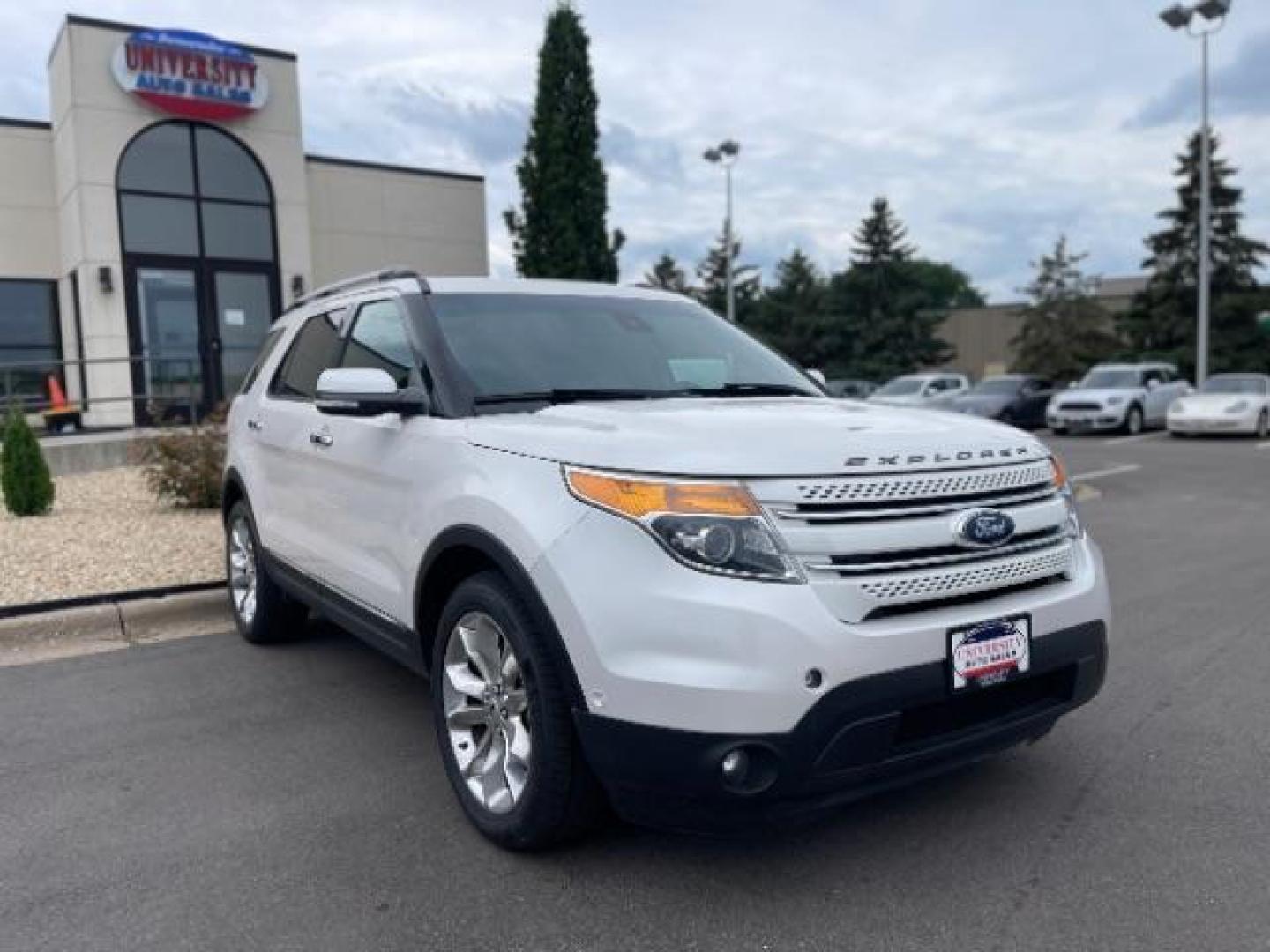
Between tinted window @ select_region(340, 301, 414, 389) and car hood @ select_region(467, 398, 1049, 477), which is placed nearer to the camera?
car hood @ select_region(467, 398, 1049, 477)

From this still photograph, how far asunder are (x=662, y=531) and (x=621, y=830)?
116 cm

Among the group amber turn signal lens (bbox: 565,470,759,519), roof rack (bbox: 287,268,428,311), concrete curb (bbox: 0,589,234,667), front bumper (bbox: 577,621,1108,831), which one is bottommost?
concrete curb (bbox: 0,589,234,667)

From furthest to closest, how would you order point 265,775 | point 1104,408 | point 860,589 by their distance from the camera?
point 1104,408, point 265,775, point 860,589

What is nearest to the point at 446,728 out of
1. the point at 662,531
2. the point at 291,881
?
the point at 291,881

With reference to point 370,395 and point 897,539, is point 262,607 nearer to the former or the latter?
point 370,395

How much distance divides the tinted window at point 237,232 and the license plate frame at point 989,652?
17.5 m

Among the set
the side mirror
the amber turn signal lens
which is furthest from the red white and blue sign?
the amber turn signal lens

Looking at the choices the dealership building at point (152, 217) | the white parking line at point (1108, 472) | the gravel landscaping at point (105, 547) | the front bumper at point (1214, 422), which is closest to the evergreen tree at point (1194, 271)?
the front bumper at point (1214, 422)

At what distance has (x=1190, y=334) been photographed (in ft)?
126

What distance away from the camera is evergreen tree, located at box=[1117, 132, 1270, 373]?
37719 millimetres

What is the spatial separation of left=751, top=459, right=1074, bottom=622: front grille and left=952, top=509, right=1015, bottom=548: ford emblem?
2cm

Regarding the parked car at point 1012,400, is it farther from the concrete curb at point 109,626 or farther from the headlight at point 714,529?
the headlight at point 714,529

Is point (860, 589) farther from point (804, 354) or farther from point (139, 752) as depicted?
point (804, 354)

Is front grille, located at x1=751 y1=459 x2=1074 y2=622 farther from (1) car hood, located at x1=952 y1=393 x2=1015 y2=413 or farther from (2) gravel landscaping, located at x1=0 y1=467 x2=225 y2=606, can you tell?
(1) car hood, located at x1=952 y1=393 x2=1015 y2=413
